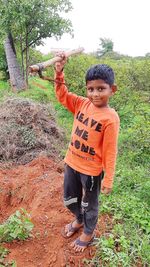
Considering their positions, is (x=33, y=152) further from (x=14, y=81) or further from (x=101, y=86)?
(x=14, y=81)

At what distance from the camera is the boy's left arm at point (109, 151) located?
2.38 m

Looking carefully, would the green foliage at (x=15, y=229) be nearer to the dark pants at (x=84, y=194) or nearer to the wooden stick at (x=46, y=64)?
the dark pants at (x=84, y=194)

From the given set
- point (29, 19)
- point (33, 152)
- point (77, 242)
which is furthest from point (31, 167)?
point (29, 19)

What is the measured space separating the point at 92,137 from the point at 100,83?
1.32 ft

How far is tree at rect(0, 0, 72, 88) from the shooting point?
387 inches

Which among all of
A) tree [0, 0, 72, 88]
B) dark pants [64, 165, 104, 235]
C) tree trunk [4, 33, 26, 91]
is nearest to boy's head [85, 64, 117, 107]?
dark pants [64, 165, 104, 235]

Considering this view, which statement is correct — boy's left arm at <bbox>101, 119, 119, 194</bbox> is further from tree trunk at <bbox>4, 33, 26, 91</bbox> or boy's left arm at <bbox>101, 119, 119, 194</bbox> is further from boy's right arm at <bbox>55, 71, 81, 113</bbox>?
tree trunk at <bbox>4, 33, 26, 91</bbox>

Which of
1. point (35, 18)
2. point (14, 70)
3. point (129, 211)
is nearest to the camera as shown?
point (129, 211)

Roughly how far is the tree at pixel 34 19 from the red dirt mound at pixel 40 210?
6601 mm

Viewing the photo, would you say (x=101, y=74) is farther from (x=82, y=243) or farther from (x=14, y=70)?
(x=14, y=70)

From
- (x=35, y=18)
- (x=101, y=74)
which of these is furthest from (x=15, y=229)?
(x=35, y=18)

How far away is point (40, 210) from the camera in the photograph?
11.5ft

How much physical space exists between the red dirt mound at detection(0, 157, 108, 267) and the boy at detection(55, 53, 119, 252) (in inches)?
12.4

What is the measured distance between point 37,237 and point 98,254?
62 cm
